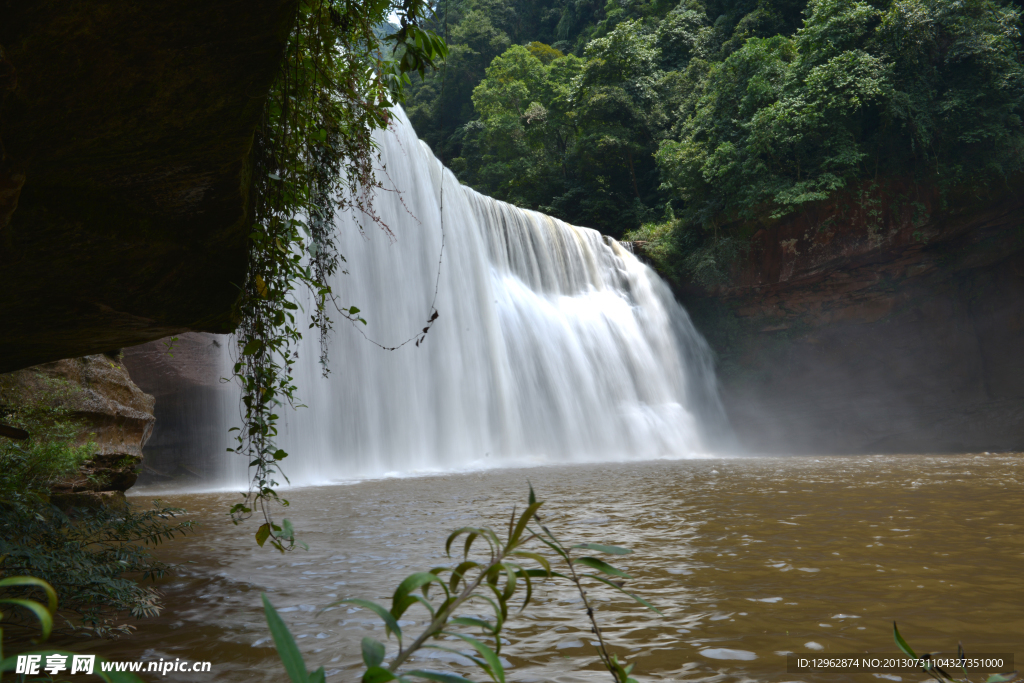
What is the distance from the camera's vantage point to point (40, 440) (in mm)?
4715

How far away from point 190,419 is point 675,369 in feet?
42.6

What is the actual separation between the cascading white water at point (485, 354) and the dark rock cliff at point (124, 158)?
6290mm

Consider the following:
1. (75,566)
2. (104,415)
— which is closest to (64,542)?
(75,566)

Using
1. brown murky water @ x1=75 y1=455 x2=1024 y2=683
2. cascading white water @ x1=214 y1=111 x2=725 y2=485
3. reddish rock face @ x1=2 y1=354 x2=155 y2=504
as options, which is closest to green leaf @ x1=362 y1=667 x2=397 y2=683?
brown murky water @ x1=75 y1=455 x2=1024 y2=683

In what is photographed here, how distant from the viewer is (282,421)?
35.0ft

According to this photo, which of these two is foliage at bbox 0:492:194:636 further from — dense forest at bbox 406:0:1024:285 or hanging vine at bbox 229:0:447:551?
dense forest at bbox 406:0:1024:285

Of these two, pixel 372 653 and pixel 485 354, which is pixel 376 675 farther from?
pixel 485 354

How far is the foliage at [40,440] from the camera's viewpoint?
390cm

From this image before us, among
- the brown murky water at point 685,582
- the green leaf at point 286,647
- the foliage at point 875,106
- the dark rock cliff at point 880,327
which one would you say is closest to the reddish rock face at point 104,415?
the brown murky water at point 685,582

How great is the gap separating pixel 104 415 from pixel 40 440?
5.66 ft

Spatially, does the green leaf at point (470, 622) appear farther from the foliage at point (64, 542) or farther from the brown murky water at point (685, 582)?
the foliage at point (64, 542)

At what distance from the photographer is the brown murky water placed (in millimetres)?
2158

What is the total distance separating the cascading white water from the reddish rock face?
10.2 feet

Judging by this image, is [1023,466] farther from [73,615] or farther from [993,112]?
[993,112]
